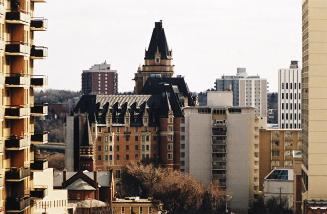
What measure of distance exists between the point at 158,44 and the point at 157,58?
2.09 meters

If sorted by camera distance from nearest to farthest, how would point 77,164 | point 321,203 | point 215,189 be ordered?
1. point 321,203
2. point 215,189
3. point 77,164

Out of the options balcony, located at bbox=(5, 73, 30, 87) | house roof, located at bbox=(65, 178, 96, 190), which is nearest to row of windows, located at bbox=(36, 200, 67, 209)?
balcony, located at bbox=(5, 73, 30, 87)

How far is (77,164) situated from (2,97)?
341 ft

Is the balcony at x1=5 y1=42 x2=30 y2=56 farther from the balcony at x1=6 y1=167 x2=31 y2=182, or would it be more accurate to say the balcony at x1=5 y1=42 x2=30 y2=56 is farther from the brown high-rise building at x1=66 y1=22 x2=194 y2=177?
the brown high-rise building at x1=66 y1=22 x2=194 y2=177

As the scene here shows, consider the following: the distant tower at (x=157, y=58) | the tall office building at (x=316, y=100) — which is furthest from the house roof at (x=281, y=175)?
the distant tower at (x=157, y=58)

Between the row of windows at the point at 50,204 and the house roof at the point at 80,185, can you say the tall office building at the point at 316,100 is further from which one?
the house roof at the point at 80,185

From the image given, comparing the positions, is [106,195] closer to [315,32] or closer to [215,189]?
[215,189]

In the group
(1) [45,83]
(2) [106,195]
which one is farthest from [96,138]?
(1) [45,83]

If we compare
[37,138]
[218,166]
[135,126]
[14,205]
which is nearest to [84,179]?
[218,166]

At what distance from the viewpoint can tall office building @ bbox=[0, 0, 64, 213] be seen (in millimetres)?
46250

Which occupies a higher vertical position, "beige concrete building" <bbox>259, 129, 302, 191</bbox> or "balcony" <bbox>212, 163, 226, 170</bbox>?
"beige concrete building" <bbox>259, 129, 302, 191</bbox>

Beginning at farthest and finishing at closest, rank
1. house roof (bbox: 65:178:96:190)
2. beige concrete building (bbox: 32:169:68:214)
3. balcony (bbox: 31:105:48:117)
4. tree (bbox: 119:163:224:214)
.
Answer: tree (bbox: 119:163:224:214), house roof (bbox: 65:178:96:190), beige concrete building (bbox: 32:169:68:214), balcony (bbox: 31:105:48:117)

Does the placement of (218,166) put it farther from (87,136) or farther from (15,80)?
(15,80)

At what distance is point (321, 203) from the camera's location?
87125 millimetres
